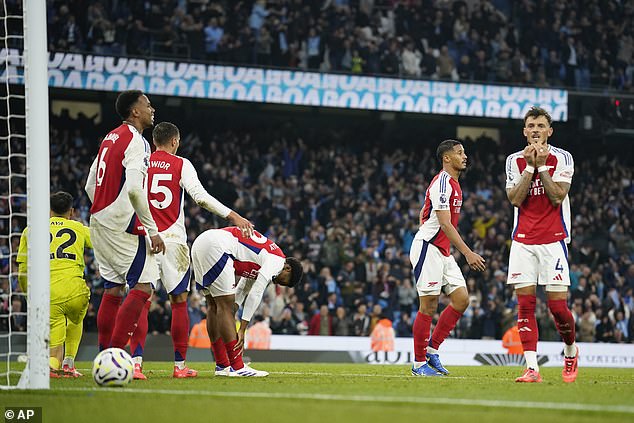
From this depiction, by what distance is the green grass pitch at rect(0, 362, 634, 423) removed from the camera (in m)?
5.04

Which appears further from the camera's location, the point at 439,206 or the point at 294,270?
the point at 439,206

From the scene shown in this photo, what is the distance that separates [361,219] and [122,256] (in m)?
16.6

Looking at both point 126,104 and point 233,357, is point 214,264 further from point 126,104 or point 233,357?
point 126,104

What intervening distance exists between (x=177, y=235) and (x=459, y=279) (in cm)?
299

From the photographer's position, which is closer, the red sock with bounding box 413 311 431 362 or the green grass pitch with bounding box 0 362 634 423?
the green grass pitch with bounding box 0 362 634 423

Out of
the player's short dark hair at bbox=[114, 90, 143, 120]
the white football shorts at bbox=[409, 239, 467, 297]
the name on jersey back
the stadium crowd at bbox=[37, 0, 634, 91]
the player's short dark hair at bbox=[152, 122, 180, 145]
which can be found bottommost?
the white football shorts at bbox=[409, 239, 467, 297]

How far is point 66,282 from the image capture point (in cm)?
924

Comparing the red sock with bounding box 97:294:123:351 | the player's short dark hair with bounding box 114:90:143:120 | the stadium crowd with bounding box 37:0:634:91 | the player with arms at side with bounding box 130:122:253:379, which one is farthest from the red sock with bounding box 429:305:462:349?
the stadium crowd with bounding box 37:0:634:91

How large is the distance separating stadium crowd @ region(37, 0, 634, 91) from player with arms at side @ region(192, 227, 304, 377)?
14300mm

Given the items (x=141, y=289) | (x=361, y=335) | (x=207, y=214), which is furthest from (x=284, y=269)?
(x=207, y=214)

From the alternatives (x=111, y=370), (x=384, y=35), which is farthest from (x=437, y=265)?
(x=384, y=35)

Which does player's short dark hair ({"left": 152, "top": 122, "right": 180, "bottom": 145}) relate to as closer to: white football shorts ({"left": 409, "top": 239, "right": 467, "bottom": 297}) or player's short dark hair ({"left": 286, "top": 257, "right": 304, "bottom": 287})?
player's short dark hair ({"left": 286, "top": 257, "right": 304, "bottom": 287})

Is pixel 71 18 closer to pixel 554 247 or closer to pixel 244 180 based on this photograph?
pixel 244 180

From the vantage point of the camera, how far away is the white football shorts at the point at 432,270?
998 cm
